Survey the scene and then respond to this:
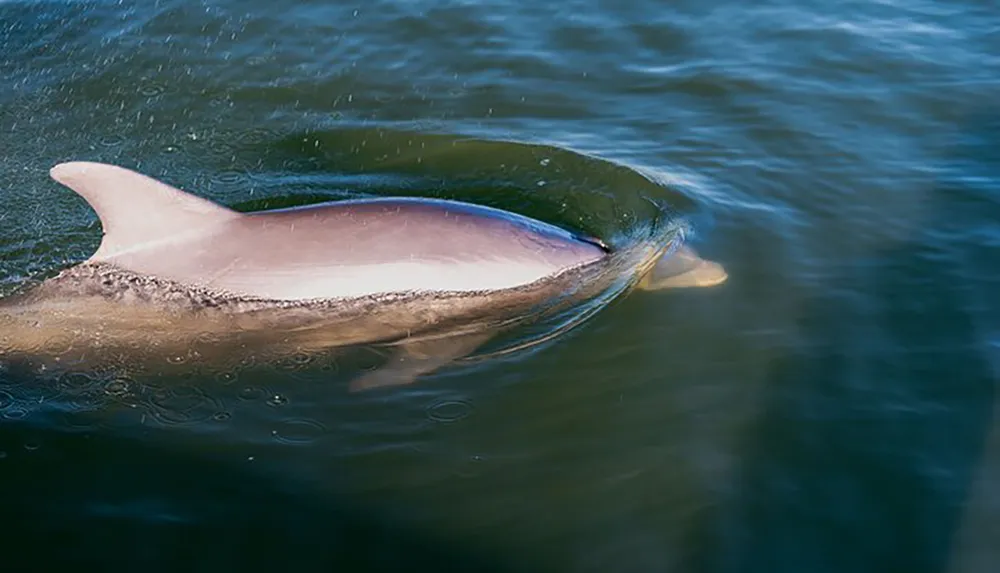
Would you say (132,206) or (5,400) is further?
(132,206)

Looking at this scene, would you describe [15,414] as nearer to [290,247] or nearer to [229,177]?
[290,247]

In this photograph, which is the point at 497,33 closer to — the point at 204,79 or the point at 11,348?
the point at 204,79

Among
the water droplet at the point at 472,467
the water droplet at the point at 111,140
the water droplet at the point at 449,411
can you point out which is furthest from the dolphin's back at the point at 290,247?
the water droplet at the point at 111,140

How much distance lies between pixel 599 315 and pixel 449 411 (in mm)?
1396

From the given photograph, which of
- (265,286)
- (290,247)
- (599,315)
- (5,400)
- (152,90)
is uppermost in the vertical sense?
(152,90)

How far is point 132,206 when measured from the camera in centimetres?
657

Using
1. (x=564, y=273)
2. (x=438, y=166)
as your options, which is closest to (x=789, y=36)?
(x=438, y=166)

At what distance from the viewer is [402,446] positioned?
572 centimetres

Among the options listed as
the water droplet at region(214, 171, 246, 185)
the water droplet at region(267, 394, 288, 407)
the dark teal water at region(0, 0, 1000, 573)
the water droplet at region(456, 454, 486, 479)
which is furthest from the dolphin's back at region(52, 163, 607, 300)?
the water droplet at region(214, 171, 246, 185)

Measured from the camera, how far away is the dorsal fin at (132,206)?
6.47m

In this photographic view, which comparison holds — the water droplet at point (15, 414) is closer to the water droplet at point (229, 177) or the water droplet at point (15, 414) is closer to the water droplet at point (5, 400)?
the water droplet at point (5, 400)

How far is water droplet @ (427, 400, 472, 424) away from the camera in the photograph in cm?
595

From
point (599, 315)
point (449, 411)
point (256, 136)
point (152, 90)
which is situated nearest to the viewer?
point (449, 411)

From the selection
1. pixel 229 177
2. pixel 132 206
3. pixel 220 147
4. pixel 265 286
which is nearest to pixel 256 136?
pixel 220 147
